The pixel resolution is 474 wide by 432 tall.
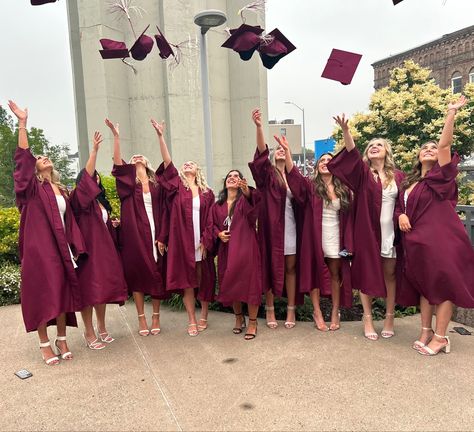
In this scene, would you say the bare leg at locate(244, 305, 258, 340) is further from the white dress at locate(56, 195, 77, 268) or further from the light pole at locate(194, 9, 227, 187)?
the light pole at locate(194, 9, 227, 187)

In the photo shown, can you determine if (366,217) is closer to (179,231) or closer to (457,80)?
(179,231)

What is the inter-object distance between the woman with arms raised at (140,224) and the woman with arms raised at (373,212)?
71.0 inches

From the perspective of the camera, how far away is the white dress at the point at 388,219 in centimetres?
375

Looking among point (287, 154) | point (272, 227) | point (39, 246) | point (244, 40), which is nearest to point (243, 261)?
point (272, 227)

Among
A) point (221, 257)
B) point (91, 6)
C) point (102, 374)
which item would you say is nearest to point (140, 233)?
point (221, 257)

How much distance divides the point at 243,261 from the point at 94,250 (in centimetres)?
140

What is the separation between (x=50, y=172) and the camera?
3746 mm

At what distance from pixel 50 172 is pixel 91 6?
31.2 ft

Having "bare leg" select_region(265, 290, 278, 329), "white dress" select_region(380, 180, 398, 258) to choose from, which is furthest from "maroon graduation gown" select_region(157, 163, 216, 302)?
"white dress" select_region(380, 180, 398, 258)

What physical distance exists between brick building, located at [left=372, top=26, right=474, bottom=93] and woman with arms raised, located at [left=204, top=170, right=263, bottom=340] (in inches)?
1432

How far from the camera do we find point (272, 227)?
161 inches

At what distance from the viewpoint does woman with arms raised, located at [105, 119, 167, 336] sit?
407 cm

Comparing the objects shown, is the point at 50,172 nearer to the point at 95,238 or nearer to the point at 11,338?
the point at 95,238

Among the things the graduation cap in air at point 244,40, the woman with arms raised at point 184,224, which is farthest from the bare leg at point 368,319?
the graduation cap in air at point 244,40
